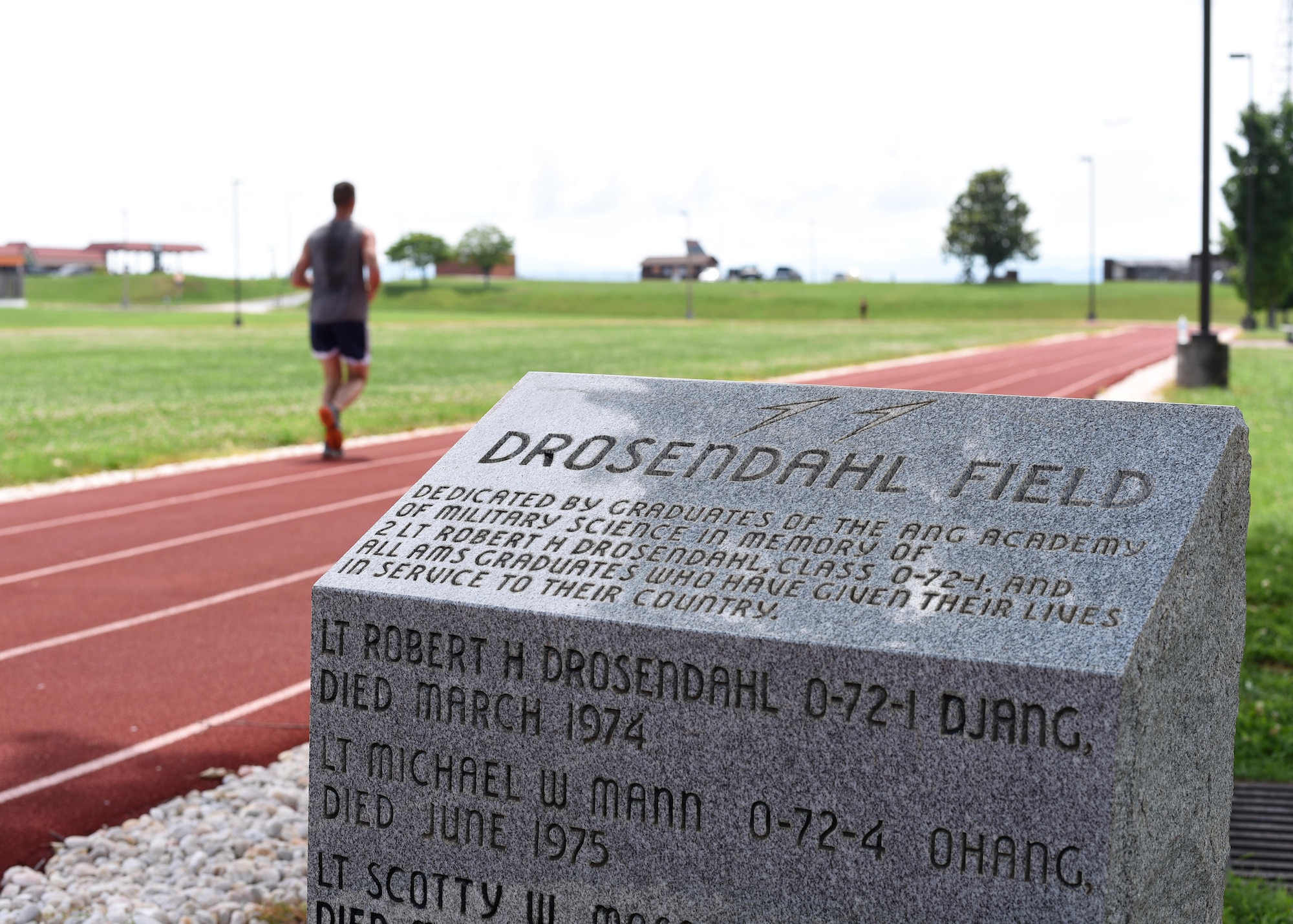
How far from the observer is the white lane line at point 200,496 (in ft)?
30.5

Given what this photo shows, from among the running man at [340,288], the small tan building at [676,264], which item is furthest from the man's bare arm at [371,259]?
the small tan building at [676,264]

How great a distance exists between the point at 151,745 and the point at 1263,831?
12.9 feet

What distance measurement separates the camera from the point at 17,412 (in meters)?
16.5

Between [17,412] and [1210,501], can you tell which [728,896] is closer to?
[1210,501]

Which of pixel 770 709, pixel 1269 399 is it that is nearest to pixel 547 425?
pixel 770 709

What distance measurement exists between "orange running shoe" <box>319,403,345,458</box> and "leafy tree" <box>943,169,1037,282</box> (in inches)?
3867

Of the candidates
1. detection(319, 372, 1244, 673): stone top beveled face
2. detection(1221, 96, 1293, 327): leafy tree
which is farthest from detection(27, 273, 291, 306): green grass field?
detection(319, 372, 1244, 673): stone top beveled face

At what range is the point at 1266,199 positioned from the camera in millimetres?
44344

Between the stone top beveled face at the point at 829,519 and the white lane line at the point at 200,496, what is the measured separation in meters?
6.20

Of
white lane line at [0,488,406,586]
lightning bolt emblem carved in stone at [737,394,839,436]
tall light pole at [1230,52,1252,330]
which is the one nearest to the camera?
lightning bolt emblem carved in stone at [737,394,839,436]

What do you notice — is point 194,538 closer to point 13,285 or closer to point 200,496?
point 200,496

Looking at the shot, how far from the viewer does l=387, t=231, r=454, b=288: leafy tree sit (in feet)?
395

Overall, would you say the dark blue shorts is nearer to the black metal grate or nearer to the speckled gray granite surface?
the black metal grate

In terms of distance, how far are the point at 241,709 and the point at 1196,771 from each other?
3.78 m
